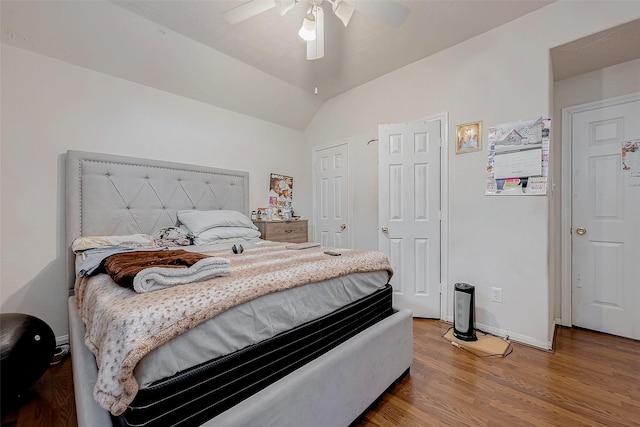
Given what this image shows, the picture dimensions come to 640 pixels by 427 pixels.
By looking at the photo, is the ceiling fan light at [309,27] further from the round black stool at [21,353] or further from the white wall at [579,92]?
the round black stool at [21,353]

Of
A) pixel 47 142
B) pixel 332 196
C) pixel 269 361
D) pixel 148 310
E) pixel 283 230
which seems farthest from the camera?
pixel 332 196

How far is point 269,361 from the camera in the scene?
103cm

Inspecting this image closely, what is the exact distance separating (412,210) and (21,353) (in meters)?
3.02

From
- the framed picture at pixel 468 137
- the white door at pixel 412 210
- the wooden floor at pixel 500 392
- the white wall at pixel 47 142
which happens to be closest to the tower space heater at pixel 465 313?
the wooden floor at pixel 500 392

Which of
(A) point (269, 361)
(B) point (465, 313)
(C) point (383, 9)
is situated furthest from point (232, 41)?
(B) point (465, 313)

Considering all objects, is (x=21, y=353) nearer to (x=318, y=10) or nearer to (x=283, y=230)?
(x=283, y=230)

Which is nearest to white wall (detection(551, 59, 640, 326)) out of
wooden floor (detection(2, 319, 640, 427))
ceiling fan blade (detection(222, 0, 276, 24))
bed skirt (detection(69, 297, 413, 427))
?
wooden floor (detection(2, 319, 640, 427))

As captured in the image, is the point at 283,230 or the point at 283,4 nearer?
the point at 283,4

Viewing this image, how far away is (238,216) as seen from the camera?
9.55ft

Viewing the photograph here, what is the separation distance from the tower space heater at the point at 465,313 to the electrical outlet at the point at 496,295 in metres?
0.24

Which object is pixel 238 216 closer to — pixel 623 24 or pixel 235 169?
pixel 235 169

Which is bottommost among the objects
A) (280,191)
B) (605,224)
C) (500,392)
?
(500,392)

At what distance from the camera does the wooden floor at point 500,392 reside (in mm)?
1383

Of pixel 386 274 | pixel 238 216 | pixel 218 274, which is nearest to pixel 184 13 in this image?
pixel 238 216
